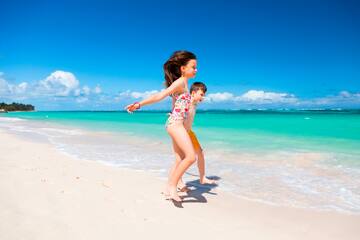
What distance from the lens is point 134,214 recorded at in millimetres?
3166

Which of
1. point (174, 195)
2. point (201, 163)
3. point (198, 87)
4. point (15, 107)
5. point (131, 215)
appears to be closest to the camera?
point (131, 215)

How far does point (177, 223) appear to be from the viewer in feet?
9.96

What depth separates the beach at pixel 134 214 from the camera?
2.69 m

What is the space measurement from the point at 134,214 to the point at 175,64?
185 cm

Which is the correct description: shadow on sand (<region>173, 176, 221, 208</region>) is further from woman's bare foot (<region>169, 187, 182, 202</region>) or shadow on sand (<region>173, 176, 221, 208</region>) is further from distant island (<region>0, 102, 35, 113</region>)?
distant island (<region>0, 102, 35, 113</region>)

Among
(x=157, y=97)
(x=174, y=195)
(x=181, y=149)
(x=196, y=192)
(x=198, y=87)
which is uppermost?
(x=198, y=87)

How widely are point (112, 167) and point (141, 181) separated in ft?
4.24

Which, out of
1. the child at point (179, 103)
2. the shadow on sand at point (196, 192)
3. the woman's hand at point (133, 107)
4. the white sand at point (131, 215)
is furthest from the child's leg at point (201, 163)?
the woman's hand at point (133, 107)

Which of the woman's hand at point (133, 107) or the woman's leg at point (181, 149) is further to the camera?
the woman's leg at point (181, 149)

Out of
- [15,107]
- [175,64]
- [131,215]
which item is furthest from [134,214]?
[15,107]

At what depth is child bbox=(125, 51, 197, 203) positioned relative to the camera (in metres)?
3.58

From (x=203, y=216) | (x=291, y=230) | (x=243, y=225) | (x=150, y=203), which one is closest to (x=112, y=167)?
(x=150, y=203)

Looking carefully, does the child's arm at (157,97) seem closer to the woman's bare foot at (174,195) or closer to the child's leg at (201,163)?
the woman's bare foot at (174,195)

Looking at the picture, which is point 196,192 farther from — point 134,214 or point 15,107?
point 15,107
